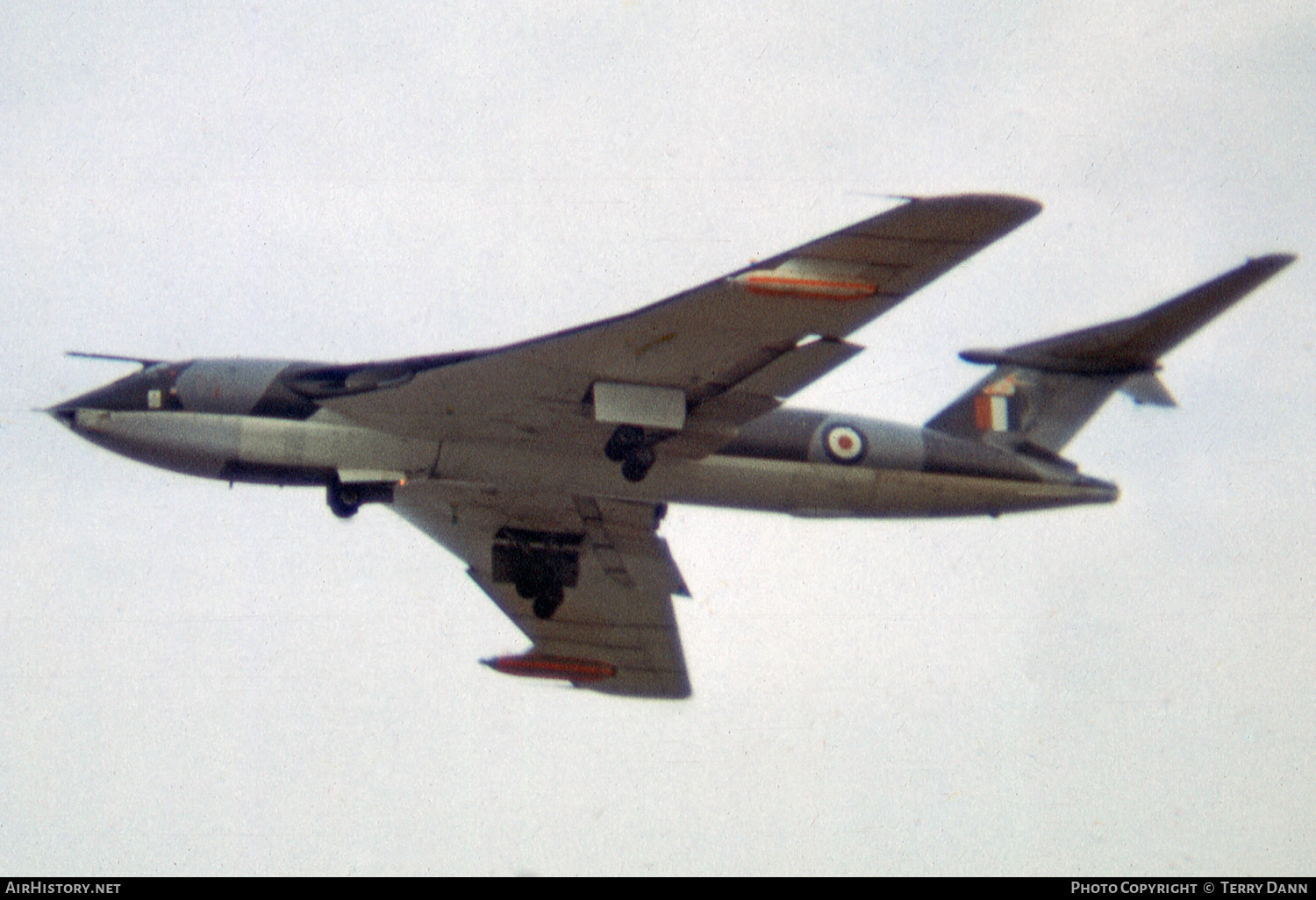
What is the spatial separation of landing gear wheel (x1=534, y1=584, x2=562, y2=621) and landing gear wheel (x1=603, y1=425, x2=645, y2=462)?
5.31 metres

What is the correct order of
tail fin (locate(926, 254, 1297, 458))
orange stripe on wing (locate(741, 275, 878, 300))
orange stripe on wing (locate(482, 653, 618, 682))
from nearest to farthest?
orange stripe on wing (locate(741, 275, 878, 300)), tail fin (locate(926, 254, 1297, 458)), orange stripe on wing (locate(482, 653, 618, 682))

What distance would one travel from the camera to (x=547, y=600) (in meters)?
24.5

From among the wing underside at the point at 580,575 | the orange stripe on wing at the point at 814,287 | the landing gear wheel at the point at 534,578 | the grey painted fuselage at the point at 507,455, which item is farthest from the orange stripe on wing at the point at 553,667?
the orange stripe on wing at the point at 814,287

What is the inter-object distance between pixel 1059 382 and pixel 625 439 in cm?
876

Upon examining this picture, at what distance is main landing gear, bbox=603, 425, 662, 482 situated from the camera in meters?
19.8

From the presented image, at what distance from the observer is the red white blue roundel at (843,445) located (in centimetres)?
2158

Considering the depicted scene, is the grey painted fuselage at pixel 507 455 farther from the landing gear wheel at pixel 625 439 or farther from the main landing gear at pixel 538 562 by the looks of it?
the main landing gear at pixel 538 562

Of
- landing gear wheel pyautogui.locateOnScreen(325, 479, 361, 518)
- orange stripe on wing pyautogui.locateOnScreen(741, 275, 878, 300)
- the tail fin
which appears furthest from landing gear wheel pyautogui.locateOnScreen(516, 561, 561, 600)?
orange stripe on wing pyautogui.locateOnScreen(741, 275, 878, 300)

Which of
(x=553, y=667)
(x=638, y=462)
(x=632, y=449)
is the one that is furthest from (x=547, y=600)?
(x=632, y=449)

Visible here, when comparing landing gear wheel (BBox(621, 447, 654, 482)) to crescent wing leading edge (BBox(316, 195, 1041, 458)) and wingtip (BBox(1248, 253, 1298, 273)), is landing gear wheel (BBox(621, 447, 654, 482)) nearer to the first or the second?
crescent wing leading edge (BBox(316, 195, 1041, 458))

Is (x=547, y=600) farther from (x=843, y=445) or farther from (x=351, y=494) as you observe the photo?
(x=843, y=445)

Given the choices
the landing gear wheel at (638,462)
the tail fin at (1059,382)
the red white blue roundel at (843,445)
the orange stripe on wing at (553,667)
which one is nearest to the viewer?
the landing gear wheel at (638,462)
